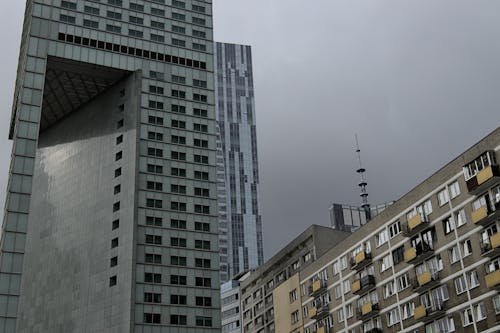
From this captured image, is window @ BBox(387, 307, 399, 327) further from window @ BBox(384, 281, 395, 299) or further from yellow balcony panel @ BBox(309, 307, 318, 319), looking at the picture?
yellow balcony panel @ BBox(309, 307, 318, 319)

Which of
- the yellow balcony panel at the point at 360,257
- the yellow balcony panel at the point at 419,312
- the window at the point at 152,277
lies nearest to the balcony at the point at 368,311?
the yellow balcony panel at the point at 360,257

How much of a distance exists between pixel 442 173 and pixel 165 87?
169 ft

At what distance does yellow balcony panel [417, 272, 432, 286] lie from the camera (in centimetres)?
7200

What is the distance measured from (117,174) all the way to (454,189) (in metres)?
52.9

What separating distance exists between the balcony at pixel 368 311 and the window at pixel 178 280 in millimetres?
26179

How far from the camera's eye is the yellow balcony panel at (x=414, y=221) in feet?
246

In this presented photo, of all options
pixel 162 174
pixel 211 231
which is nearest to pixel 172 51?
pixel 162 174

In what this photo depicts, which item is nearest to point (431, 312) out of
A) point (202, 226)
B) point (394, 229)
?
point (394, 229)

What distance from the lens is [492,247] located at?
6353 centimetres

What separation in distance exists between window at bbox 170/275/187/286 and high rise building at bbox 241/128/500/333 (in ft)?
61.7

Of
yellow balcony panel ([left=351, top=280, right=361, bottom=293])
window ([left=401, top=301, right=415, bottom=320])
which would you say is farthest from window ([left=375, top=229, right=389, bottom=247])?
window ([left=401, top=301, right=415, bottom=320])

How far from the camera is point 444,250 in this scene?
71.0m

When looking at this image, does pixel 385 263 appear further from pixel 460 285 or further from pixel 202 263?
pixel 202 263

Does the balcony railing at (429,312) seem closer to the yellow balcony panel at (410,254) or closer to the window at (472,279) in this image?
the window at (472,279)
